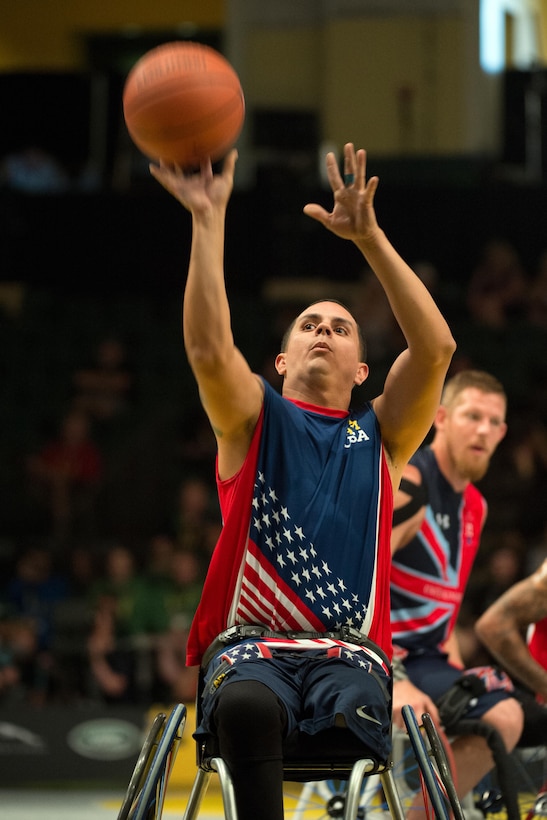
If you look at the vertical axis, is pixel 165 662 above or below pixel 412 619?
above

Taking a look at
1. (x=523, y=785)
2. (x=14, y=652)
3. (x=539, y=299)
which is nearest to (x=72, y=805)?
(x=14, y=652)

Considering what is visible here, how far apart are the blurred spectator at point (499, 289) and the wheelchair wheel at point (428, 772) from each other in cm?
923

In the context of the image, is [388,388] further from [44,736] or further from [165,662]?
[165,662]

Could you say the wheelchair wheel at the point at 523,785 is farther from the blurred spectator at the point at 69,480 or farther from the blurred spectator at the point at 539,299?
the blurred spectator at the point at 539,299

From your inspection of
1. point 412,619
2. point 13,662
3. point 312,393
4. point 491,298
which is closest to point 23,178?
point 491,298

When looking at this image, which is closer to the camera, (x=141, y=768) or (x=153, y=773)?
(x=153, y=773)

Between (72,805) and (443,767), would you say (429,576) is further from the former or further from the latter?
(72,805)

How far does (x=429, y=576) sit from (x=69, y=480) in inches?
266

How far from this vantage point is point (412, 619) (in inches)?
214

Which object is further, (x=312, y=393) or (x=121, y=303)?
(x=121, y=303)

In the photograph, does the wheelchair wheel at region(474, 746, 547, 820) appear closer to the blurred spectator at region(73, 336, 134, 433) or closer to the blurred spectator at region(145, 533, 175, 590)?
the blurred spectator at region(145, 533, 175, 590)

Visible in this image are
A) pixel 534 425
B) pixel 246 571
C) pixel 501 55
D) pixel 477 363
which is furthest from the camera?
pixel 501 55

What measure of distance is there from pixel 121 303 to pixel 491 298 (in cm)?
396

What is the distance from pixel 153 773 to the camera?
3.18 m
